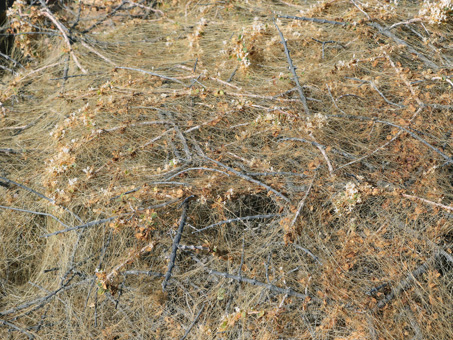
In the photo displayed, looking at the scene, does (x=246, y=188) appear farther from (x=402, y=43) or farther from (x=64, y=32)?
(x=64, y=32)

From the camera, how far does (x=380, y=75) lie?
318 cm

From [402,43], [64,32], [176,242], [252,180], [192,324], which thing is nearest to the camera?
[192,324]

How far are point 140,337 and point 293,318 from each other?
91 centimetres

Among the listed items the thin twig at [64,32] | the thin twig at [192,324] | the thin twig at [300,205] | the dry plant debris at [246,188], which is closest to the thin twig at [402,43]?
the dry plant debris at [246,188]

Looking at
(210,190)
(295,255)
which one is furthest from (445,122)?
(210,190)

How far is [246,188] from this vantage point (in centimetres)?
263

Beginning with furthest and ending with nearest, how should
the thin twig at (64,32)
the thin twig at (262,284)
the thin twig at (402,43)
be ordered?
the thin twig at (64,32), the thin twig at (402,43), the thin twig at (262,284)

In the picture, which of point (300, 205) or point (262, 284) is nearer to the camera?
point (262, 284)

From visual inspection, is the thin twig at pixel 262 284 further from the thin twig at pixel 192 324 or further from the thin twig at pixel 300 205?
the thin twig at pixel 300 205

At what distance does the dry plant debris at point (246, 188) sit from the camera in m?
2.29

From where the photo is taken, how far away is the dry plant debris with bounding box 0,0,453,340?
2.29 meters

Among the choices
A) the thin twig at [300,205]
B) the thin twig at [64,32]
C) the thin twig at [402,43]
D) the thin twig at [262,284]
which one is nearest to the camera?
the thin twig at [262,284]

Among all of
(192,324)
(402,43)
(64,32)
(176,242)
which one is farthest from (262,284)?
(64,32)

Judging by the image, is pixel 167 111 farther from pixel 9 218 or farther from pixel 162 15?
pixel 162 15
